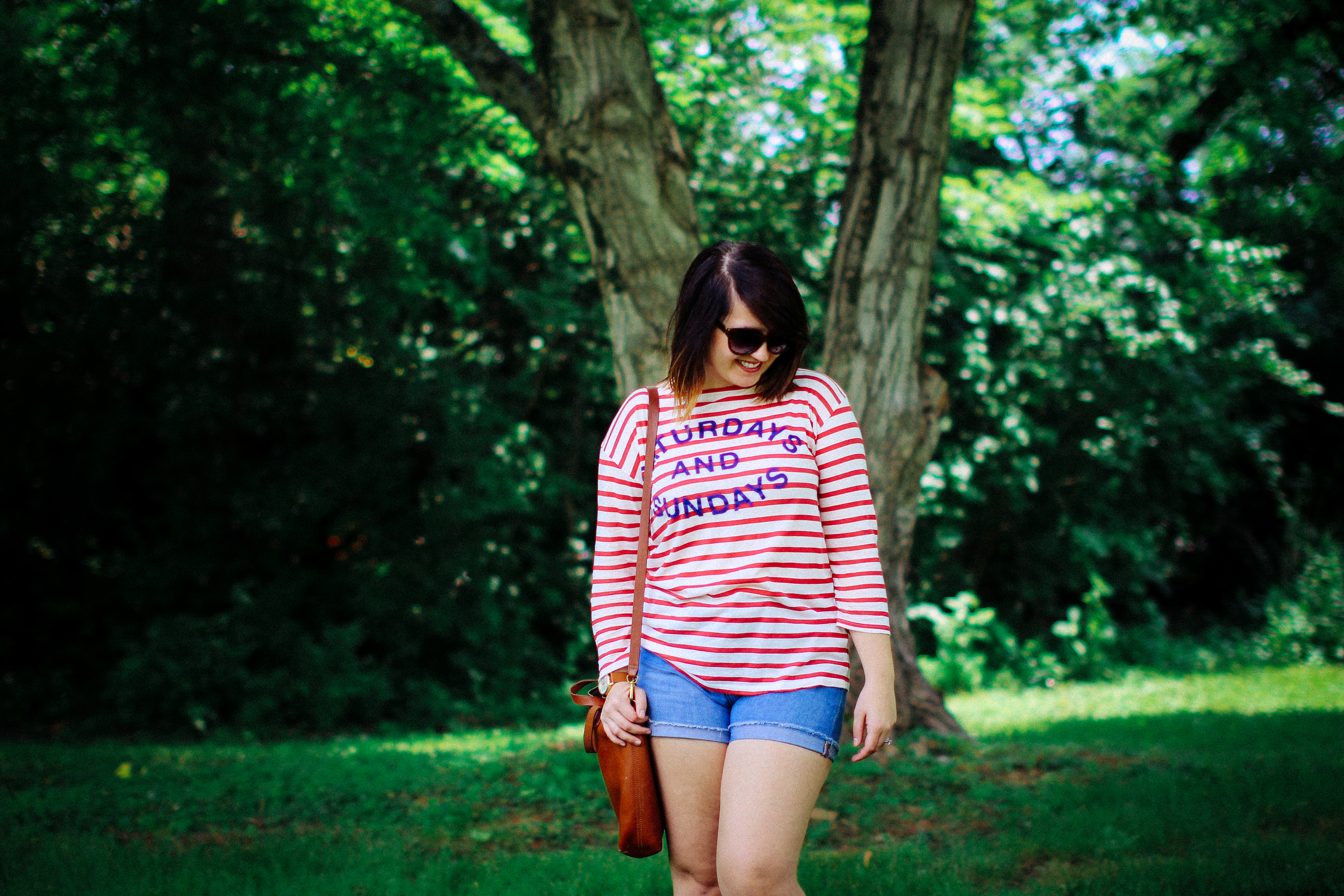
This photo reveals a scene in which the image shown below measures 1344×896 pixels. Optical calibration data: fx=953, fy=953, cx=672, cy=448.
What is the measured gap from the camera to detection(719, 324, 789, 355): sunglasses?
2.10m

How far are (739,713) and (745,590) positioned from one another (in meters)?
0.27

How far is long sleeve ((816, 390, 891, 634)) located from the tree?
8.28ft

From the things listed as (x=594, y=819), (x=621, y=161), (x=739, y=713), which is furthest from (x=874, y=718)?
(x=621, y=161)

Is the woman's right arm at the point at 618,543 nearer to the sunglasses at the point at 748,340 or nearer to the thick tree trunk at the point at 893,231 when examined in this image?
the sunglasses at the point at 748,340

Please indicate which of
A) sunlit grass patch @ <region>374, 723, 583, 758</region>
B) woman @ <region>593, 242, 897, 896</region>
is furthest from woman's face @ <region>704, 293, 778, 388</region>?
sunlit grass patch @ <region>374, 723, 583, 758</region>

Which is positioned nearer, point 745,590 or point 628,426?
point 745,590

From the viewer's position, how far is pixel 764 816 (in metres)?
1.97

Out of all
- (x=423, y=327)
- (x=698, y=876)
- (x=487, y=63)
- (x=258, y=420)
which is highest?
(x=487, y=63)

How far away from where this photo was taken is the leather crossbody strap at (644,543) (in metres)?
2.15

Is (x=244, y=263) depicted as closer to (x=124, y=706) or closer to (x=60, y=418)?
(x=60, y=418)

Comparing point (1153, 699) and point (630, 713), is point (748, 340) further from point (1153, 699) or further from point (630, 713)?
point (1153, 699)

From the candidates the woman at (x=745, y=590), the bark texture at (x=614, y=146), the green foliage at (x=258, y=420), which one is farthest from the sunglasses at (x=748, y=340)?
the green foliage at (x=258, y=420)

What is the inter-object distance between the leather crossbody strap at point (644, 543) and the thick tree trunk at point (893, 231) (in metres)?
2.99

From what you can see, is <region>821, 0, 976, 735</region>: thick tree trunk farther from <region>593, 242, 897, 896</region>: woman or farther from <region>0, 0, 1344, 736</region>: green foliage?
<region>593, 242, 897, 896</region>: woman
